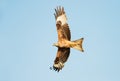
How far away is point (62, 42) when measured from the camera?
45.9 feet

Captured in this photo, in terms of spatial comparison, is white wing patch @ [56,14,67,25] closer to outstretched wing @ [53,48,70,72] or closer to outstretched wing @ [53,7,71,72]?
outstretched wing @ [53,7,71,72]

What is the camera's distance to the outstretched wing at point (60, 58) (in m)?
14.1

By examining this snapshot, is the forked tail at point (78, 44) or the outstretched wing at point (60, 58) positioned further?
the outstretched wing at point (60, 58)

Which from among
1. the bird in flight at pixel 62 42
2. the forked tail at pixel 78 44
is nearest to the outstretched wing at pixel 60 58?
the bird in flight at pixel 62 42

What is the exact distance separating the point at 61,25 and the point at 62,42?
105cm

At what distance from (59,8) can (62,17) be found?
0.47 metres

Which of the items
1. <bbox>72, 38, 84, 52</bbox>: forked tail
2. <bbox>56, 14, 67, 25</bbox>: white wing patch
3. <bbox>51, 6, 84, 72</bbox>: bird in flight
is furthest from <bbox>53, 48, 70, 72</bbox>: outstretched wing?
<bbox>56, 14, 67, 25</bbox>: white wing patch

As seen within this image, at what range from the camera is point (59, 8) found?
48.5ft

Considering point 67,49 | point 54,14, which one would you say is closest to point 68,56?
point 67,49

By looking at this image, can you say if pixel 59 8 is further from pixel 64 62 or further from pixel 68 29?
pixel 64 62

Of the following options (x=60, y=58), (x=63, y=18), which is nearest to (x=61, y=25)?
(x=63, y=18)

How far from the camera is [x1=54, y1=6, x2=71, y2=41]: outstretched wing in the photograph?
1412 cm

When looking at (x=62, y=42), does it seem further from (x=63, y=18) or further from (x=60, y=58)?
(x=63, y=18)

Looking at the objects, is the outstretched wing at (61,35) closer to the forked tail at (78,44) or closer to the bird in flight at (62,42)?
the bird in flight at (62,42)
